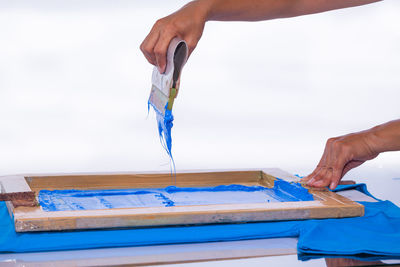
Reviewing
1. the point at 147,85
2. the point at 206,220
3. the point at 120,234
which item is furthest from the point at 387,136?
the point at 147,85

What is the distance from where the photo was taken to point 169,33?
1703 mm

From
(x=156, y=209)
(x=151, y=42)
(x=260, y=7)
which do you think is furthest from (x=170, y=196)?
(x=260, y=7)

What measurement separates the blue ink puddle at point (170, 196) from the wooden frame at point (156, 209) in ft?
0.21

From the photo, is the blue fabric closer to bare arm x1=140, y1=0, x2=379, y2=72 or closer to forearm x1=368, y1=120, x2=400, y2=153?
forearm x1=368, y1=120, x2=400, y2=153

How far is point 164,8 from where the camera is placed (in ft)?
14.2

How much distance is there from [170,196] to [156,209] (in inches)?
13.9

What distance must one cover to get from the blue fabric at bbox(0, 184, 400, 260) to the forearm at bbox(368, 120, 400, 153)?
0.33 meters

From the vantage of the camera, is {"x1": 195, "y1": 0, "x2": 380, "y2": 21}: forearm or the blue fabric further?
{"x1": 195, "y1": 0, "x2": 380, "y2": 21}: forearm

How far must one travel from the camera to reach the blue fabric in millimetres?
1472

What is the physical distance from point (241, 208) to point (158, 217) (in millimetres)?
224

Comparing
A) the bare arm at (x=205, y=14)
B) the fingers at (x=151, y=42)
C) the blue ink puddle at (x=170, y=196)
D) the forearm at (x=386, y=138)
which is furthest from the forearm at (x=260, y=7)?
the blue ink puddle at (x=170, y=196)

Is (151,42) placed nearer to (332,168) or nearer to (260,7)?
(260,7)

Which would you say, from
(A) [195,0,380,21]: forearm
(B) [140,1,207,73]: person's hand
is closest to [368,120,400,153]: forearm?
(A) [195,0,380,21]: forearm

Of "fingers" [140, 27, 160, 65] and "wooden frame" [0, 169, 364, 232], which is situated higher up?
"fingers" [140, 27, 160, 65]
